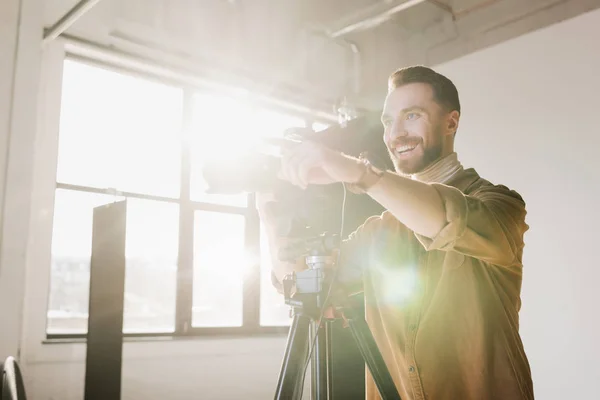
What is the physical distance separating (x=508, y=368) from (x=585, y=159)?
273 cm

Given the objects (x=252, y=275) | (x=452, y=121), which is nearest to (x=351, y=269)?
(x=452, y=121)

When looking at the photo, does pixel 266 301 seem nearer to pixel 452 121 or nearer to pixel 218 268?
pixel 218 268

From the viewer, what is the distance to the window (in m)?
3.23

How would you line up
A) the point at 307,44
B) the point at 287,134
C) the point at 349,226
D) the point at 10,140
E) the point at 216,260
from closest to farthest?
the point at 287,134, the point at 349,226, the point at 10,140, the point at 216,260, the point at 307,44

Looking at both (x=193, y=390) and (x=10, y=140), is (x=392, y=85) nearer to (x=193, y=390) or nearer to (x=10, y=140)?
(x=10, y=140)

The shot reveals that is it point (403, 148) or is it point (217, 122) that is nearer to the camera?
point (403, 148)

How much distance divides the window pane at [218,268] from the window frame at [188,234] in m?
0.05

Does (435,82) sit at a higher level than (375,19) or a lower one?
lower

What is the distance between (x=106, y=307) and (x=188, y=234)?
1461mm

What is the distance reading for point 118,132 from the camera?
11.3 ft

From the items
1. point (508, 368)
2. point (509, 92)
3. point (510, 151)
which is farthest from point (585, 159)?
point (508, 368)

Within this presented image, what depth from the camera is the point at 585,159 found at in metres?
3.35

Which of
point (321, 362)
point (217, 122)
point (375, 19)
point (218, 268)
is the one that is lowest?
point (321, 362)

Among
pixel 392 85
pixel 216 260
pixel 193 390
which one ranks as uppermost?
pixel 392 85
